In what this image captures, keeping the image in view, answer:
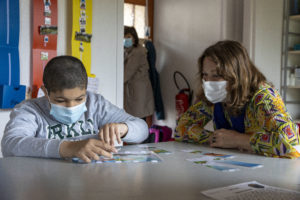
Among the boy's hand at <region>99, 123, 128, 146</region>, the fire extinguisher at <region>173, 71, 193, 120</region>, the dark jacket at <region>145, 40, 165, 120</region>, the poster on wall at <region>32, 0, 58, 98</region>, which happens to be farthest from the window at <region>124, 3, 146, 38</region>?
the boy's hand at <region>99, 123, 128, 146</region>

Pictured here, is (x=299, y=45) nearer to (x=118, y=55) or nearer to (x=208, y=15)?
(x=208, y=15)

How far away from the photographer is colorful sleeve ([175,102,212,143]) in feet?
5.58

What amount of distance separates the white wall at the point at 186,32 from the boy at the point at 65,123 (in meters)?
2.36

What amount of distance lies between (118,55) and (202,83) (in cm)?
106

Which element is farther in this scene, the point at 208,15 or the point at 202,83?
the point at 208,15

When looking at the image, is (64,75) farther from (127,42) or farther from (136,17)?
(136,17)

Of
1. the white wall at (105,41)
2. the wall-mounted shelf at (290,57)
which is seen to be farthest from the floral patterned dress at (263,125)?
the wall-mounted shelf at (290,57)

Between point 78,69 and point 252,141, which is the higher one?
point 78,69

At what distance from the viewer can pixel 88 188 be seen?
2.85ft

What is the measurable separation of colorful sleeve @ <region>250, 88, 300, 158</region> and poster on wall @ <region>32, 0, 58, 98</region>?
4.72ft

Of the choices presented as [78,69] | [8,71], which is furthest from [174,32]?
[78,69]

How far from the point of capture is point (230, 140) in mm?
1511

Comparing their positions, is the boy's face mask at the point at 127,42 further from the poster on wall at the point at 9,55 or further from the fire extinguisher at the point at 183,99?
the poster on wall at the point at 9,55

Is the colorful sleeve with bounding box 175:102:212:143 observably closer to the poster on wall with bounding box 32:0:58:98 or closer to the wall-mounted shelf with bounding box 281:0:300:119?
the poster on wall with bounding box 32:0:58:98
